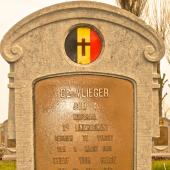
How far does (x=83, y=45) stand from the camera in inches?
254

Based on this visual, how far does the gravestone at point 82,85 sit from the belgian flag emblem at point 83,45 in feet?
0.04

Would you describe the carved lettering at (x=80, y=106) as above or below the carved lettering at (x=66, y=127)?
above

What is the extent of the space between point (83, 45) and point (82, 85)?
47cm

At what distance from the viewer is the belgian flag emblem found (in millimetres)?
6422

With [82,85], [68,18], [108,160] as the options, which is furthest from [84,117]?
[68,18]

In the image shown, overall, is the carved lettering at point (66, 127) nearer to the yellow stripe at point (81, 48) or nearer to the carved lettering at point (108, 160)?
the carved lettering at point (108, 160)

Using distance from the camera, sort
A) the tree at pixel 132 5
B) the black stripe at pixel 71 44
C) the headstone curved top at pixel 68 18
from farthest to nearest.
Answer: the tree at pixel 132 5, the black stripe at pixel 71 44, the headstone curved top at pixel 68 18

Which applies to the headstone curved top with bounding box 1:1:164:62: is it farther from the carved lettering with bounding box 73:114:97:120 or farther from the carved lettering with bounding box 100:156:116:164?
the carved lettering with bounding box 100:156:116:164

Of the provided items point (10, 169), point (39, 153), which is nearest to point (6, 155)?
point (10, 169)

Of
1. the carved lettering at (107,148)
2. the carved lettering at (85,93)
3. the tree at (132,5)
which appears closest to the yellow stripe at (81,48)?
the carved lettering at (85,93)

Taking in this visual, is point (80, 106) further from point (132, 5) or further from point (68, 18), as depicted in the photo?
point (132, 5)

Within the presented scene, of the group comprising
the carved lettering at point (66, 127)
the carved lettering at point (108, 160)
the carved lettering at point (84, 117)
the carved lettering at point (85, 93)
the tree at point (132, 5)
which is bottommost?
the carved lettering at point (108, 160)

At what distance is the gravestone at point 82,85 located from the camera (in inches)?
249

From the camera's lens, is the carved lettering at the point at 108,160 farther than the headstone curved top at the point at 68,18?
Yes
